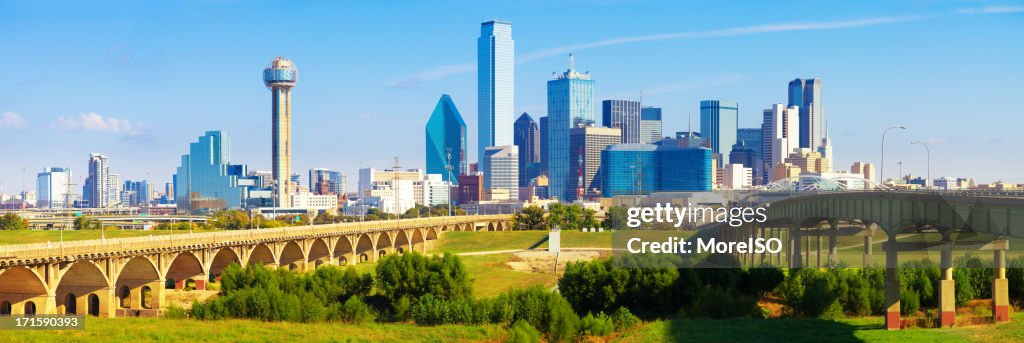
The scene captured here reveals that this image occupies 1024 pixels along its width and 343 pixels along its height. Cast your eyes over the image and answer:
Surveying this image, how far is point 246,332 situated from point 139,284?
40245 mm

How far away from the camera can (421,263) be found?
8312cm

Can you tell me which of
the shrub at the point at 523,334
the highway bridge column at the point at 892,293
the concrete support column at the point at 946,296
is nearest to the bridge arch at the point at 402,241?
the shrub at the point at 523,334

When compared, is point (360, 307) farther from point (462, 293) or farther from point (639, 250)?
point (639, 250)

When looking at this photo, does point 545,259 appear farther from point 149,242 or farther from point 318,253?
point 149,242

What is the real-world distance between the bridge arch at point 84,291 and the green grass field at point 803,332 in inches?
1841

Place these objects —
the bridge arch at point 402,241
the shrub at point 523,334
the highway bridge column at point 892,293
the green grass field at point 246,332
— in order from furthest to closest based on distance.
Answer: the bridge arch at point 402,241 < the highway bridge column at point 892,293 < the green grass field at point 246,332 < the shrub at point 523,334

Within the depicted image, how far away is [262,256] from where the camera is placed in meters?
121

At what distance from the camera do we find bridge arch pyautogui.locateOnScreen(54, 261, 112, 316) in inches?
3447

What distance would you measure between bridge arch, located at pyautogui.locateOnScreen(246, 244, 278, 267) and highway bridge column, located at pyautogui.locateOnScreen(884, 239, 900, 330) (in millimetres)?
74694

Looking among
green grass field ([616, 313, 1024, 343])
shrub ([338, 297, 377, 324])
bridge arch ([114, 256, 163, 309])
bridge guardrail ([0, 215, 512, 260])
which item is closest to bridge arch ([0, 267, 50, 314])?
bridge guardrail ([0, 215, 512, 260])

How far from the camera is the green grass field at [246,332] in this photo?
192 ft

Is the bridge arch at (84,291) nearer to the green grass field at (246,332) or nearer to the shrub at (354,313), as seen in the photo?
the green grass field at (246,332)

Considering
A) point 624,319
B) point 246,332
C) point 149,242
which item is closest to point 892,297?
point 624,319

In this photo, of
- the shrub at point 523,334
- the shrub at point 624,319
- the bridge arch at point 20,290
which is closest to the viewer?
the shrub at point 523,334
